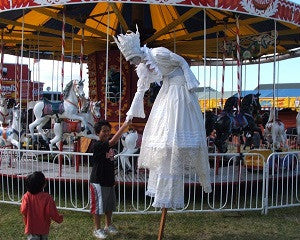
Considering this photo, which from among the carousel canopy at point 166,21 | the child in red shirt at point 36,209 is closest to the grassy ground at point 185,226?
the child in red shirt at point 36,209

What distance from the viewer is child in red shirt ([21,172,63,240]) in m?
3.38

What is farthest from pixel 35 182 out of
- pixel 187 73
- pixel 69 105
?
pixel 69 105

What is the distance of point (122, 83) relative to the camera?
8812mm

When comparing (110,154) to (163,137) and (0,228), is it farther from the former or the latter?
(0,228)

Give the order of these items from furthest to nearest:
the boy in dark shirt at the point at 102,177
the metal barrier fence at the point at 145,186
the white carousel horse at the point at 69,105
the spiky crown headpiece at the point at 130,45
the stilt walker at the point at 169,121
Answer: the white carousel horse at the point at 69,105 < the metal barrier fence at the point at 145,186 < the boy in dark shirt at the point at 102,177 < the stilt walker at the point at 169,121 < the spiky crown headpiece at the point at 130,45

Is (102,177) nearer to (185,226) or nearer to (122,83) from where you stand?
(185,226)

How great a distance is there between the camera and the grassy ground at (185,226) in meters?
4.68

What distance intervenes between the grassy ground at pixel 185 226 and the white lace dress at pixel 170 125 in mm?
934

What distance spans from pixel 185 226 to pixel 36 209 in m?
2.25

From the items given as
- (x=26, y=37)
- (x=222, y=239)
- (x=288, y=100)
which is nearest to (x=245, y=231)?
(x=222, y=239)

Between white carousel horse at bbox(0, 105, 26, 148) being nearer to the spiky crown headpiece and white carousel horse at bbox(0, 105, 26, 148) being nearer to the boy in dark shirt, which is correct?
the boy in dark shirt

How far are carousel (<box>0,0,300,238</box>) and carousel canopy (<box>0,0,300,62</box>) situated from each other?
0.06ft

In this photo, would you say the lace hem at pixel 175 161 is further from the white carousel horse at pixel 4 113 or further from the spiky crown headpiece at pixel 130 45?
the white carousel horse at pixel 4 113

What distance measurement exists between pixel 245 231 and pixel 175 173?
1.55 metres
